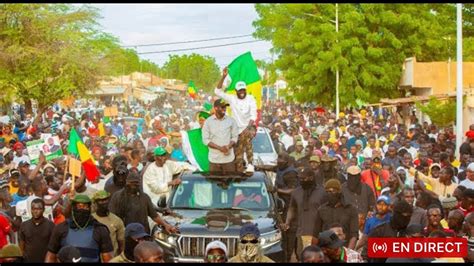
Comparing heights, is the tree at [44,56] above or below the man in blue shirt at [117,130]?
above

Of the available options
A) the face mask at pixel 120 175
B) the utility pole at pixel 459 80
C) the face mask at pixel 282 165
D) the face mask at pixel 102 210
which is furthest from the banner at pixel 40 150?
the utility pole at pixel 459 80

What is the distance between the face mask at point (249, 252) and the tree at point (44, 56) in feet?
72.2

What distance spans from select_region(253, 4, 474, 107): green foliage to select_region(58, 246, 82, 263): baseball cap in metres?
30.8

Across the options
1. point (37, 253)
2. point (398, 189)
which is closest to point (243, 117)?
point (398, 189)

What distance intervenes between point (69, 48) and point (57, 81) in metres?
1.29

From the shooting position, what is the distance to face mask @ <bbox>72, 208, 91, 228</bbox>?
8.20 m

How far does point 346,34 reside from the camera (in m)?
38.5

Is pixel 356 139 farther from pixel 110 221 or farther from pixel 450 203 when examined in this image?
pixel 110 221

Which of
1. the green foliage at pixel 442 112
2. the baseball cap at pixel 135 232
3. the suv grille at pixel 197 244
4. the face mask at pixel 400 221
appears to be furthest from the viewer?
the green foliage at pixel 442 112

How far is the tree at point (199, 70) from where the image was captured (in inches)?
3846

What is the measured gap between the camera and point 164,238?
1027 cm

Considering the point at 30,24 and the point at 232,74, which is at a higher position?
the point at 30,24

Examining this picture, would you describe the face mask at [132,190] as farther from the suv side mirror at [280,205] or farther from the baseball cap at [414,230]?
the baseball cap at [414,230]

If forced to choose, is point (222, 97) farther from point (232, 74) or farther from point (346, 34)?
point (346, 34)
